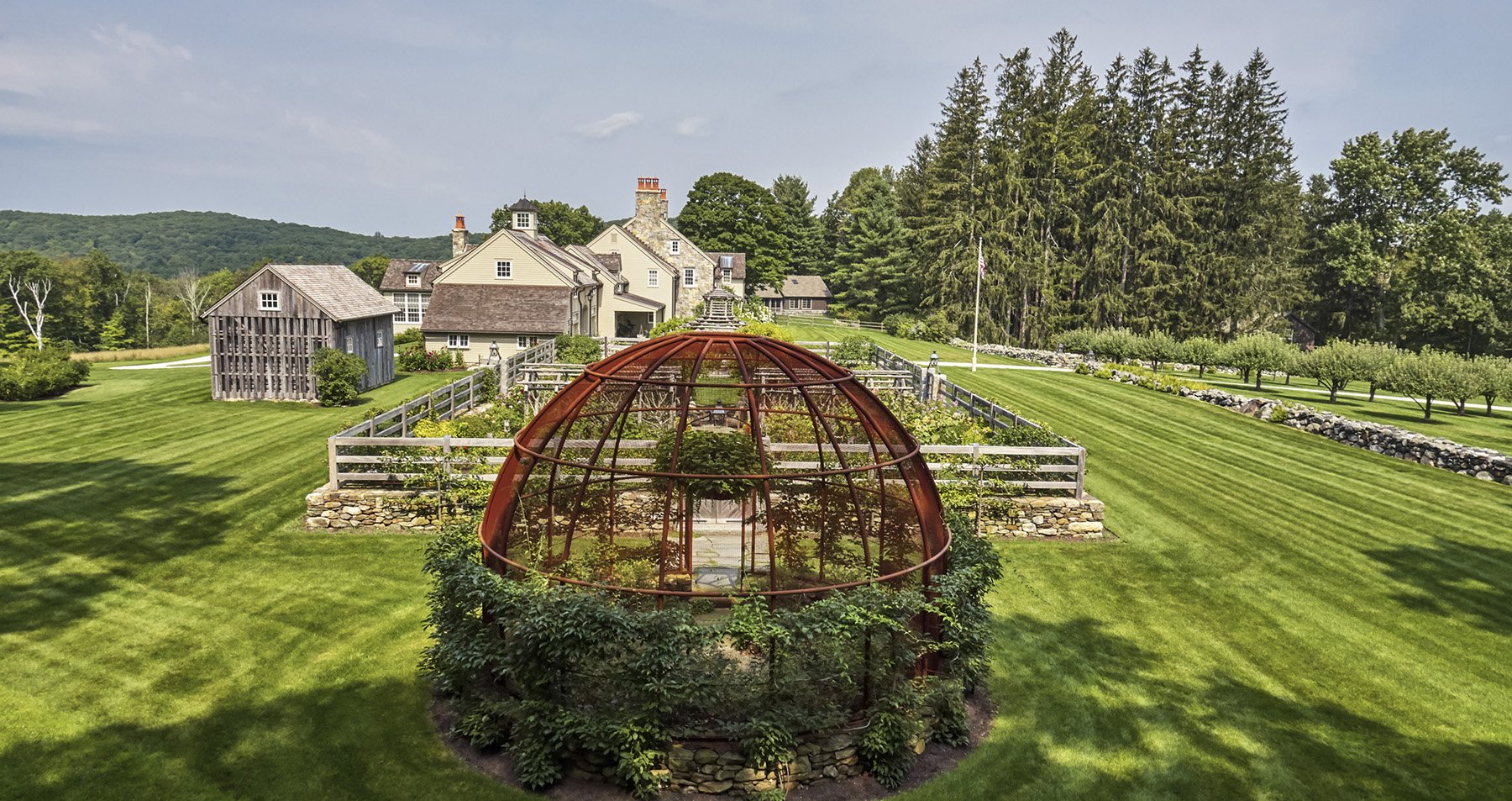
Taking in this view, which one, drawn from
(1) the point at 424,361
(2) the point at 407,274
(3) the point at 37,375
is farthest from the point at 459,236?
(3) the point at 37,375

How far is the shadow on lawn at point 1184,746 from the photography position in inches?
339

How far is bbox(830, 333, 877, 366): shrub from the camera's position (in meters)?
38.6

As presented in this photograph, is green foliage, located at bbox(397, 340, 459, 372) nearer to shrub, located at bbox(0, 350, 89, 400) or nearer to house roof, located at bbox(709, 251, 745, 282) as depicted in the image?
shrub, located at bbox(0, 350, 89, 400)

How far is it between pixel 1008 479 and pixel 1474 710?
8.36 meters

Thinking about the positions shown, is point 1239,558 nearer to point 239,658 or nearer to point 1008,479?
point 1008,479

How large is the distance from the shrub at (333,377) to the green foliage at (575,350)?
34.0ft

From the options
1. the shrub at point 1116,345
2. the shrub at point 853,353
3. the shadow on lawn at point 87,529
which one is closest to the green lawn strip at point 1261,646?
the shadow on lawn at point 87,529

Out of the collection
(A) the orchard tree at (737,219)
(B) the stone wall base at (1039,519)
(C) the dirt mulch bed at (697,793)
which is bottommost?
(C) the dirt mulch bed at (697,793)

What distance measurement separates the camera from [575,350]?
1555 inches

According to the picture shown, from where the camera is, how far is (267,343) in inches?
1215

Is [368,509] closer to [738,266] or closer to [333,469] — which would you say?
[333,469]

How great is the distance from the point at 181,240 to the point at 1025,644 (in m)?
194

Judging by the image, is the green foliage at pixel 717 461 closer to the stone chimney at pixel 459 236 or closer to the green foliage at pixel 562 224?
the stone chimney at pixel 459 236

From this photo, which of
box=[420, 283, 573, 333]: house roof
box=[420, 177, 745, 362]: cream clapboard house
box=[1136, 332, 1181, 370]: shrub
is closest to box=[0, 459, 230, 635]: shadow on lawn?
box=[420, 283, 573, 333]: house roof
